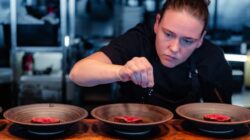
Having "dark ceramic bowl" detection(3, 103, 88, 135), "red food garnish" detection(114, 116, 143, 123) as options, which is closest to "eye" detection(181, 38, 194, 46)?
"red food garnish" detection(114, 116, 143, 123)

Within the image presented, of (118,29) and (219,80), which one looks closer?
(219,80)

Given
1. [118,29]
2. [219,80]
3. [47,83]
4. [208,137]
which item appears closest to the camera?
[208,137]

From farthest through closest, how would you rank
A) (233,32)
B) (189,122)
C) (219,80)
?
(233,32) < (219,80) < (189,122)

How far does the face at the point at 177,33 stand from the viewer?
1764mm

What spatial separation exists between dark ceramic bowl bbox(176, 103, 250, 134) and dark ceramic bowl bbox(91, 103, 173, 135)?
0.09 metres

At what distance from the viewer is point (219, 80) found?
2.23 m

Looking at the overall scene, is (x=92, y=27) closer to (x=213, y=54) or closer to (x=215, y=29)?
(x=215, y=29)

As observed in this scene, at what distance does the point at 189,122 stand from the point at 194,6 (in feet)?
1.80

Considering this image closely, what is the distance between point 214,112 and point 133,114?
15.9 inches

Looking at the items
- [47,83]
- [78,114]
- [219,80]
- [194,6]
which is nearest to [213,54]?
[219,80]

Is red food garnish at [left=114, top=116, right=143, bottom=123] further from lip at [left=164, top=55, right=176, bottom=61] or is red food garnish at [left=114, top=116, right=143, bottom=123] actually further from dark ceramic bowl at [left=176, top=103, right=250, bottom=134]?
lip at [left=164, top=55, right=176, bottom=61]

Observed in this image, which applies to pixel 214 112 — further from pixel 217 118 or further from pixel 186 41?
pixel 186 41

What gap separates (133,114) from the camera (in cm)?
187

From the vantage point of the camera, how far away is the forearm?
1716 mm
